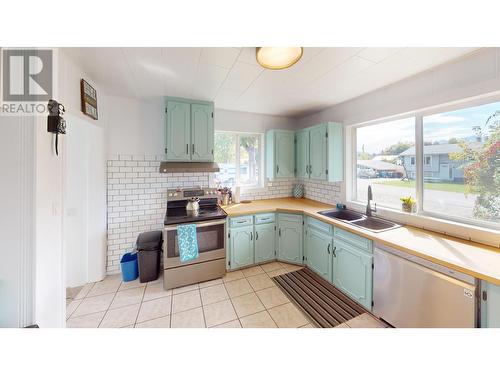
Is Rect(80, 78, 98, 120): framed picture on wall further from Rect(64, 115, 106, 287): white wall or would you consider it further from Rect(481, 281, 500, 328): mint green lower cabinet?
Rect(481, 281, 500, 328): mint green lower cabinet

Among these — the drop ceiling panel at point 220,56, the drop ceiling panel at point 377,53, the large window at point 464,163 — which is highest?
the drop ceiling panel at point 220,56

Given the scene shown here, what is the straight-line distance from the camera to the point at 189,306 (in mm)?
1859

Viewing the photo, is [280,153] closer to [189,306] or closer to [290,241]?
[290,241]

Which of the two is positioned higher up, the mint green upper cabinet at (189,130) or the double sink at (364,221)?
the mint green upper cabinet at (189,130)

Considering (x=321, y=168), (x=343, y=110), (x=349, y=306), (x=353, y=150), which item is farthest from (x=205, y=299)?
(x=343, y=110)

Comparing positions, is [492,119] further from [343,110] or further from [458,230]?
[343,110]

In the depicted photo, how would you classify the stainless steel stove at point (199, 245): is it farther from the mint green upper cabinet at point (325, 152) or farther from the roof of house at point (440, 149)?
the roof of house at point (440, 149)

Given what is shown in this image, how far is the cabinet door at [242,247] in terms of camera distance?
96.9 inches

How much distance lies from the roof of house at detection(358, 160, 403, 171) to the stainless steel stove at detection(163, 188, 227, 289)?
6.83ft

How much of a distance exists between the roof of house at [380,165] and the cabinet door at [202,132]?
220 cm

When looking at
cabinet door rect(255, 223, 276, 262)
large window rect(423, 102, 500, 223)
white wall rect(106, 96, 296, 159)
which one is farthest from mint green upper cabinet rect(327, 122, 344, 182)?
white wall rect(106, 96, 296, 159)

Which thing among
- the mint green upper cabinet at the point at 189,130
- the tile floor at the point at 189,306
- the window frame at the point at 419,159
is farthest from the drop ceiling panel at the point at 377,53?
the tile floor at the point at 189,306
